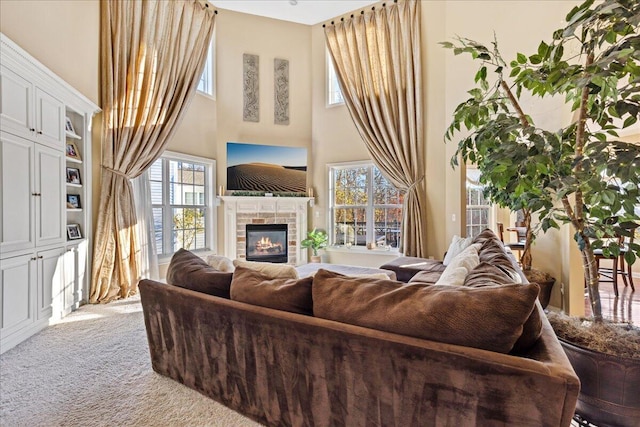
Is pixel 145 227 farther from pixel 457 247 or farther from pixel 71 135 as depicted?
pixel 457 247

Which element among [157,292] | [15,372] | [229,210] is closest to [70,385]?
Answer: [15,372]

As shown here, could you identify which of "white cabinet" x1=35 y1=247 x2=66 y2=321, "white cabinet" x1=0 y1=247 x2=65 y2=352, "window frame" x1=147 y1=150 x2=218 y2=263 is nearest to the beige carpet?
"white cabinet" x1=0 y1=247 x2=65 y2=352

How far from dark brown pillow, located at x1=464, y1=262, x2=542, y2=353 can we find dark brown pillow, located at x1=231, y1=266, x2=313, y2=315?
30.6 inches

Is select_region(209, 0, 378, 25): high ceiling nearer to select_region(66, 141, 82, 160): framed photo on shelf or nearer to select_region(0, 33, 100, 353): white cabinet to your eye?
select_region(0, 33, 100, 353): white cabinet

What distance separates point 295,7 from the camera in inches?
220

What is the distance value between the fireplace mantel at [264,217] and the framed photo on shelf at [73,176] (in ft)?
7.06

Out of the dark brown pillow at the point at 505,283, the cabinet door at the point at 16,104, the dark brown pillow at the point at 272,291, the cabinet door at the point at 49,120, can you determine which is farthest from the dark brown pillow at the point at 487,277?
the cabinet door at the point at 49,120

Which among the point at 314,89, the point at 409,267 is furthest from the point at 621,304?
the point at 314,89

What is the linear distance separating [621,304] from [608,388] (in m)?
3.63

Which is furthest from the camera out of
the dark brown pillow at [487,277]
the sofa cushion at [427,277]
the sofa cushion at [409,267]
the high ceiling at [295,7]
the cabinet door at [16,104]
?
the high ceiling at [295,7]

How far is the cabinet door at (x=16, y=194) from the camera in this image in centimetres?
256

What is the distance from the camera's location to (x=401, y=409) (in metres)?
1.21

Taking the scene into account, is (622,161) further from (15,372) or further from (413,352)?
(15,372)

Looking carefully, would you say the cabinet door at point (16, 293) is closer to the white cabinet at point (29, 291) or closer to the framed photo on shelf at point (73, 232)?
the white cabinet at point (29, 291)
